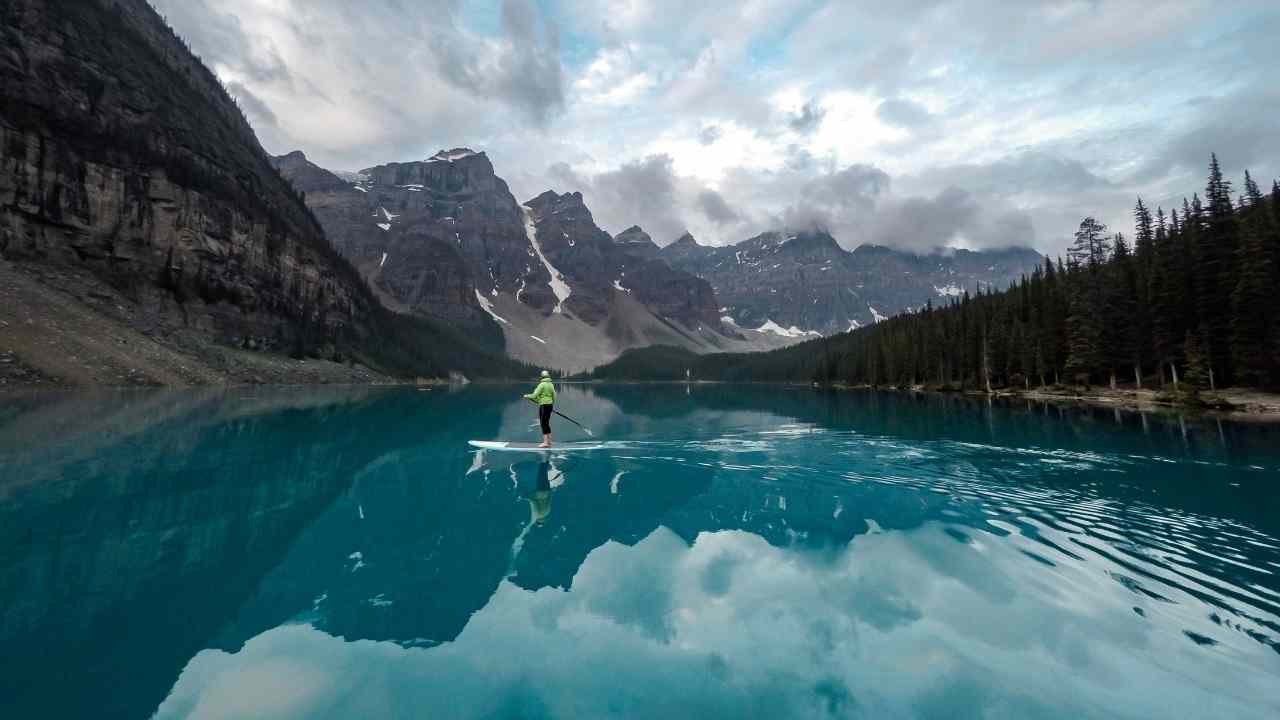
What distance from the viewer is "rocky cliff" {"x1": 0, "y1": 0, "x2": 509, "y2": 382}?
82.7 metres

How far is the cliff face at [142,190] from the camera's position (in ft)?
275

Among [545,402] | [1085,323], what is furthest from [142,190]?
[1085,323]

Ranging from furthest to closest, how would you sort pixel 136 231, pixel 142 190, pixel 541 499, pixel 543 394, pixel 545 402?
pixel 142 190 < pixel 136 231 < pixel 543 394 < pixel 545 402 < pixel 541 499

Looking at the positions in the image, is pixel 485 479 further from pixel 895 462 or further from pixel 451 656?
pixel 895 462

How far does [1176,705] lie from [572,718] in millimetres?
5629

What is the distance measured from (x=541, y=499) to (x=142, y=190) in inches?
5057

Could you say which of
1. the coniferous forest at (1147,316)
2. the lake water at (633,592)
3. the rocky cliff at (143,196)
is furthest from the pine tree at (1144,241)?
the rocky cliff at (143,196)

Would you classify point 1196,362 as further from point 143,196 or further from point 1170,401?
point 143,196

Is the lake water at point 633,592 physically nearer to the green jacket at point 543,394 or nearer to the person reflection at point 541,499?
the person reflection at point 541,499

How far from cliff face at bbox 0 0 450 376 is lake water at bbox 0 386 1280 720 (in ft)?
318

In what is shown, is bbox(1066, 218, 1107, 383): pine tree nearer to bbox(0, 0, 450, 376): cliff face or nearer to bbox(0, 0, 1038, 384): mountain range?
bbox(0, 0, 1038, 384): mountain range

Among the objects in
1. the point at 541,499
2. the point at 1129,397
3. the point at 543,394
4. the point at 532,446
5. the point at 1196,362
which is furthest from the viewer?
the point at 1129,397

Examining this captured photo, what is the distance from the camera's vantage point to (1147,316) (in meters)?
53.9

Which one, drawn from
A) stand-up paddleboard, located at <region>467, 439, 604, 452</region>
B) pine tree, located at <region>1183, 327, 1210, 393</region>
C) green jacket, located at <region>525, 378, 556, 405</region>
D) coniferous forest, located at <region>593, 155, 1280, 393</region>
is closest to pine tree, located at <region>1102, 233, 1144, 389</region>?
coniferous forest, located at <region>593, 155, 1280, 393</region>
